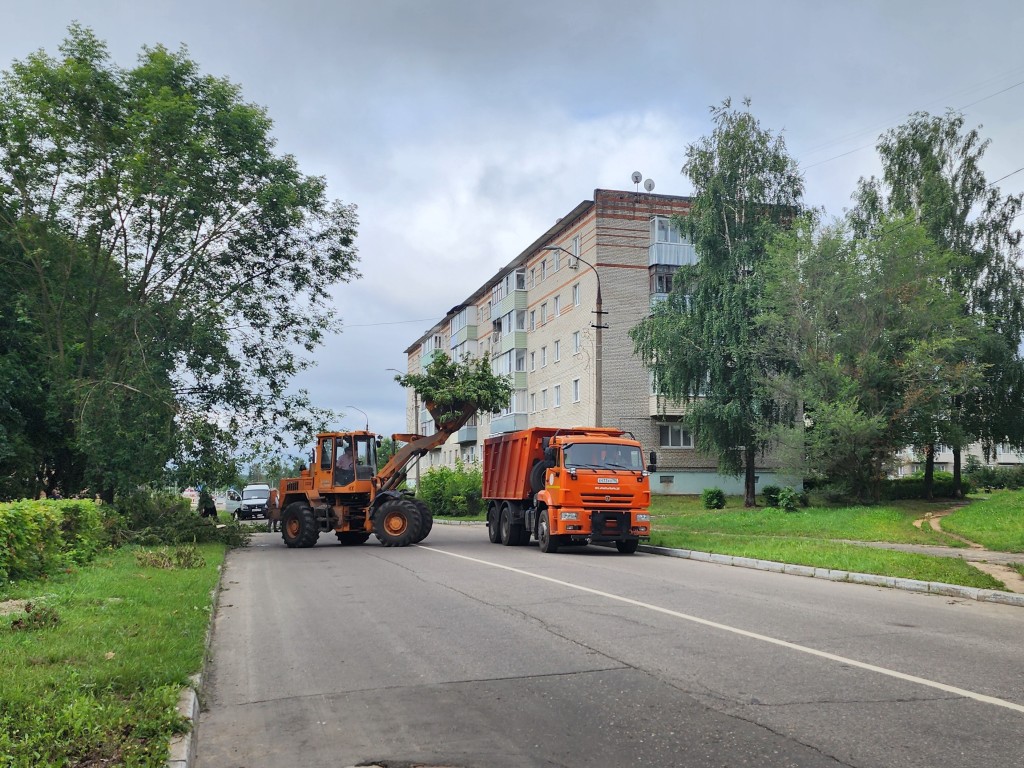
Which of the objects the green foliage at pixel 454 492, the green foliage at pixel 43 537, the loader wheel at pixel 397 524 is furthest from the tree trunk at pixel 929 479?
the green foliage at pixel 43 537

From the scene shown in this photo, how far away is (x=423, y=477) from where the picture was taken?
48.4m

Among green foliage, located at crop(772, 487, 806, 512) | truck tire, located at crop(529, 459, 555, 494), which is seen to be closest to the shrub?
green foliage, located at crop(772, 487, 806, 512)

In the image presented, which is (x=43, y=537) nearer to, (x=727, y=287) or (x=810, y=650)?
(x=810, y=650)

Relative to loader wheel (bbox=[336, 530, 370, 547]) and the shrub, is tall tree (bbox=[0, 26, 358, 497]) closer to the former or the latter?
loader wheel (bbox=[336, 530, 370, 547])

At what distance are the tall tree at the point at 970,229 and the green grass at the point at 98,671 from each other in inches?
1385

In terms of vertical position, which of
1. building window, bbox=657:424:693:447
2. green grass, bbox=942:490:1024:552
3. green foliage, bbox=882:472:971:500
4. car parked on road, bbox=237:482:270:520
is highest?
building window, bbox=657:424:693:447

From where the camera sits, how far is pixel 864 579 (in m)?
14.5

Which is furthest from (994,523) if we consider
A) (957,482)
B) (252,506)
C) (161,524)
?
(252,506)

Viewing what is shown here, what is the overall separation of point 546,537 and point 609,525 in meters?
1.72

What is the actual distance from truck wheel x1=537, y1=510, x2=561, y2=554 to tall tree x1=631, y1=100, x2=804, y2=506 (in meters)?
14.7

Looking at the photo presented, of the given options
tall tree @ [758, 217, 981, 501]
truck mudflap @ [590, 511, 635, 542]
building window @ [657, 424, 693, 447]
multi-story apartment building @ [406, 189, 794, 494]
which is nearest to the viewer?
truck mudflap @ [590, 511, 635, 542]

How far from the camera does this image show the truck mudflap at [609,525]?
19906mm

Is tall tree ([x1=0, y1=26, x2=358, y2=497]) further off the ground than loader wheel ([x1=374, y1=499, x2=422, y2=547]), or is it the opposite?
tall tree ([x1=0, y1=26, x2=358, y2=497])

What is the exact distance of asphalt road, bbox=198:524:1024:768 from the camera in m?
5.23
